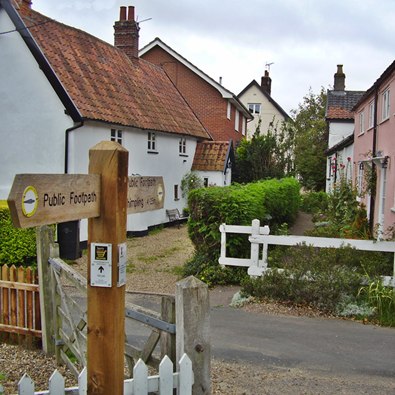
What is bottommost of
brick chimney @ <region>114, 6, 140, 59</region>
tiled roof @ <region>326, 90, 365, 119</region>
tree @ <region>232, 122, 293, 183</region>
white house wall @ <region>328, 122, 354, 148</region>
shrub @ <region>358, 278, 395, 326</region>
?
shrub @ <region>358, 278, 395, 326</region>

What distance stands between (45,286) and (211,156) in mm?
19098

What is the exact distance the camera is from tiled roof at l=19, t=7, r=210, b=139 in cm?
1575

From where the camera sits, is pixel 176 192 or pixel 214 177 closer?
pixel 176 192

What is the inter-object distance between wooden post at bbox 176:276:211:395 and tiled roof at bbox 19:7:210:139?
12.1 meters

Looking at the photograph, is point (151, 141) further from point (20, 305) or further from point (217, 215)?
point (20, 305)

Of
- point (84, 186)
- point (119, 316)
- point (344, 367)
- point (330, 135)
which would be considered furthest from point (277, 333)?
point (330, 135)

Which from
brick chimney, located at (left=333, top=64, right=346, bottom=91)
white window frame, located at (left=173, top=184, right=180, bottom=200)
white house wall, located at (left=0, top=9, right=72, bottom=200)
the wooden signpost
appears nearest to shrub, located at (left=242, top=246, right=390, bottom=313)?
the wooden signpost

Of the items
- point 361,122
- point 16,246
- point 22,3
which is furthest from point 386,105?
point 22,3

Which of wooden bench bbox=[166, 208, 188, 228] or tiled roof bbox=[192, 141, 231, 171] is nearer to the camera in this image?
wooden bench bbox=[166, 208, 188, 228]

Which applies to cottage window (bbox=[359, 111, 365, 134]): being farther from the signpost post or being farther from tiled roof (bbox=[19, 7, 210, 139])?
the signpost post

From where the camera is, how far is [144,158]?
19.4 meters

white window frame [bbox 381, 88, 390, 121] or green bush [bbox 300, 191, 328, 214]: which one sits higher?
white window frame [bbox 381, 88, 390, 121]

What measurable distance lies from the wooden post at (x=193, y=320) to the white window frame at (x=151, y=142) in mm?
16602

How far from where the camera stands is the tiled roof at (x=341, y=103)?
3178 centimetres
